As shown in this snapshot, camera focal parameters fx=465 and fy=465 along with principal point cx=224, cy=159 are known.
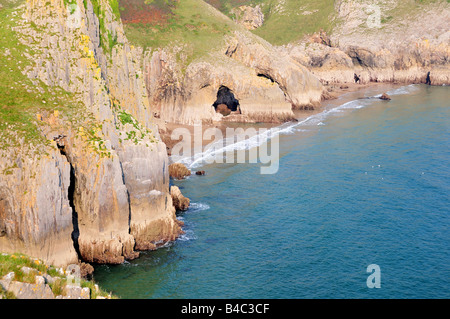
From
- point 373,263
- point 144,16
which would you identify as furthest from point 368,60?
point 373,263

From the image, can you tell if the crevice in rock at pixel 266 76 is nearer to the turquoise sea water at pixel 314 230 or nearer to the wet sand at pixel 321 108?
the wet sand at pixel 321 108

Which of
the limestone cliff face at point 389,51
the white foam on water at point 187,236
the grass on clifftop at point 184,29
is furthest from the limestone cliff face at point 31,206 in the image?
the limestone cliff face at point 389,51

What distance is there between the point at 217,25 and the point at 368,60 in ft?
211

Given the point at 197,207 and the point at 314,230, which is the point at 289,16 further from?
the point at 314,230

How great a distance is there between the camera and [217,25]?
108 m

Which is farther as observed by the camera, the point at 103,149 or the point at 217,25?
the point at 217,25

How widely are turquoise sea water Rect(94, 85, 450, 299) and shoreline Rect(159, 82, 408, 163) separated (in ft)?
57.3

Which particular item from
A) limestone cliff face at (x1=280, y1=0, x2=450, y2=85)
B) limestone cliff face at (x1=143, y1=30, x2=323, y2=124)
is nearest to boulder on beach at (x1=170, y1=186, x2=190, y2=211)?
limestone cliff face at (x1=143, y1=30, x2=323, y2=124)

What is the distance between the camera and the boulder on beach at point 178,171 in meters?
60.0

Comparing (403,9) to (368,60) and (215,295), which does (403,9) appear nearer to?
(368,60)
